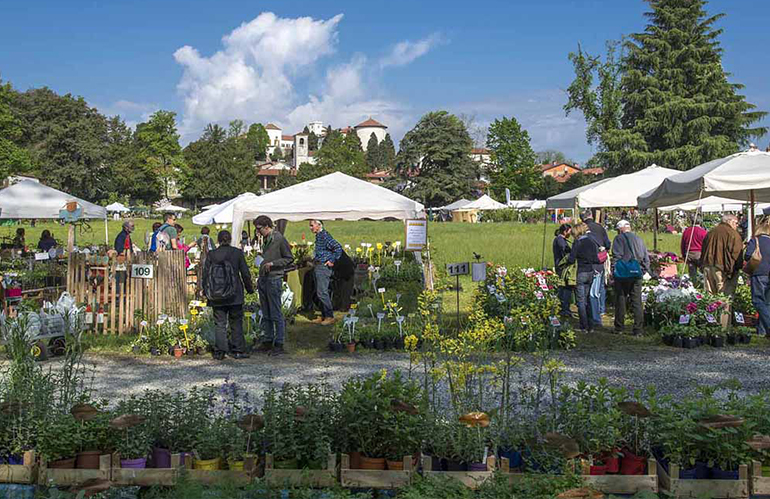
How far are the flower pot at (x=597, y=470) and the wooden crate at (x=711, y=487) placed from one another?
14.4 inches

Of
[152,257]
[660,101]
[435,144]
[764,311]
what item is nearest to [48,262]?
[152,257]

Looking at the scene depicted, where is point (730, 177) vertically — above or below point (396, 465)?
above

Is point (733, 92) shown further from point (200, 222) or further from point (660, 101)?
point (200, 222)

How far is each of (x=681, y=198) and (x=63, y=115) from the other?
75.7 meters

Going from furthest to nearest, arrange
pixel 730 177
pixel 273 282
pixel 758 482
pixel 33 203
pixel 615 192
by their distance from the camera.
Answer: pixel 33 203 < pixel 615 192 < pixel 730 177 < pixel 273 282 < pixel 758 482

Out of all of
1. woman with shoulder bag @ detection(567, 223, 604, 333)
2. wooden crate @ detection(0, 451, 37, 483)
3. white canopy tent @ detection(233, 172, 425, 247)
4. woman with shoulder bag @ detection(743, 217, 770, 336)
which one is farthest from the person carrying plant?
wooden crate @ detection(0, 451, 37, 483)

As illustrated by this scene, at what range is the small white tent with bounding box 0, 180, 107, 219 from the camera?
16906mm

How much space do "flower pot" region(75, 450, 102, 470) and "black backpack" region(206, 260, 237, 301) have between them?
4.60m

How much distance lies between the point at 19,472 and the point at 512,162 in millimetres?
81883

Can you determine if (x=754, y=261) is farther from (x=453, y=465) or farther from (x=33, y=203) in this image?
(x=33, y=203)

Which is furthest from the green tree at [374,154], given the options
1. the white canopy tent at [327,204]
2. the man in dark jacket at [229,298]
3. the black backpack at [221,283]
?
the black backpack at [221,283]

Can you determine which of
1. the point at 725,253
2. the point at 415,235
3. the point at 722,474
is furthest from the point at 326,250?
the point at 722,474

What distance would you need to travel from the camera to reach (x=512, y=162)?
8369 cm

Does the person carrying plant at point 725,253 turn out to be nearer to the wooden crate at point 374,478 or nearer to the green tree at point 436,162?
the wooden crate at point 374,478
